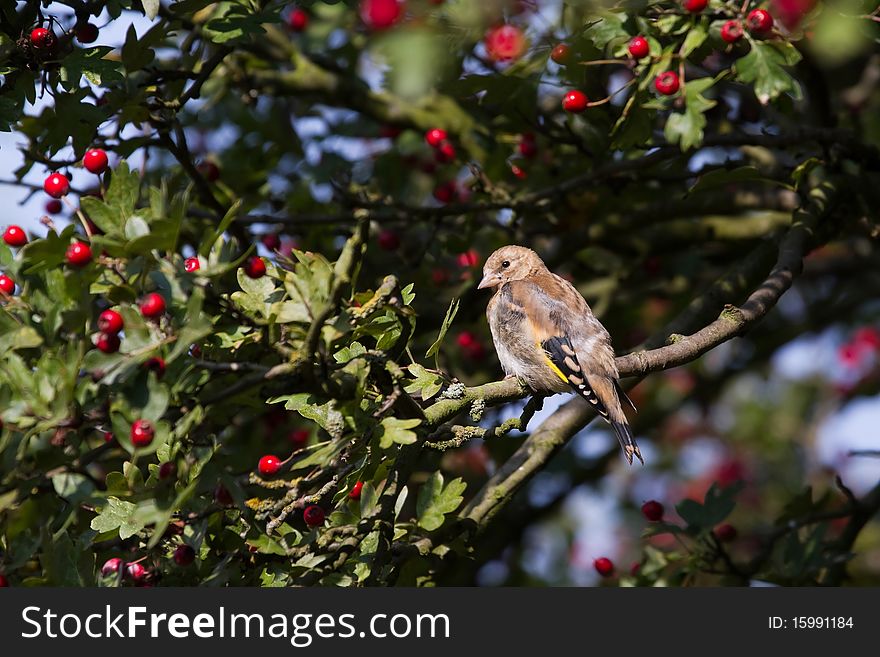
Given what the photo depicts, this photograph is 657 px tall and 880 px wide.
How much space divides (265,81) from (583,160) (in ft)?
7.23

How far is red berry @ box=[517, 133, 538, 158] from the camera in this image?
6.52 meters

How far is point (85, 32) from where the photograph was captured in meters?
4.55

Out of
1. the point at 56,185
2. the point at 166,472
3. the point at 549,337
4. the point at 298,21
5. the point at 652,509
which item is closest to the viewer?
the point at 166,472

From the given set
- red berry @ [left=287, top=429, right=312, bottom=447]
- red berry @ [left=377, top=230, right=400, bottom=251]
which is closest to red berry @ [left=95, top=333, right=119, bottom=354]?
red berry @ [left=287, top=429, right=312, bottom=447]

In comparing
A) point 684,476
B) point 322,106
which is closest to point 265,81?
point 322,106

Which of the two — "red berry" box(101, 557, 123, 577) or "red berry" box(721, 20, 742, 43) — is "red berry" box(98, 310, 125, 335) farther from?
"red berry" box(721, 20, 742, 43)

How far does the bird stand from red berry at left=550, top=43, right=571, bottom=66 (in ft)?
3.95

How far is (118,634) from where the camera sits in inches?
140

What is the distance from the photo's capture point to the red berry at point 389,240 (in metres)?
6.71

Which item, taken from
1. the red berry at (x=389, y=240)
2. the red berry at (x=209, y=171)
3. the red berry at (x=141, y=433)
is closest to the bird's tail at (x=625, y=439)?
the red berry at (x=389, y=240)

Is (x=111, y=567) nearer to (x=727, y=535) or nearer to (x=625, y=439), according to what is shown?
(x=625, y=439)

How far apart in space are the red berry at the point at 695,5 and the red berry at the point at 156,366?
276cm

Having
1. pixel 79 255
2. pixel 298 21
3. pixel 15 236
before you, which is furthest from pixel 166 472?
pixel 298 21

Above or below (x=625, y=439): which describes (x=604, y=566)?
below
